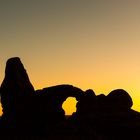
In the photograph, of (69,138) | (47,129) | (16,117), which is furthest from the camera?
(16,117)

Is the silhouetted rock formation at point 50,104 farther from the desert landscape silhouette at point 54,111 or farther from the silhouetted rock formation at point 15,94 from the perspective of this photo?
the silhouetted rock formation at point 15,94

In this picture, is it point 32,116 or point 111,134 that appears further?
point 32,116

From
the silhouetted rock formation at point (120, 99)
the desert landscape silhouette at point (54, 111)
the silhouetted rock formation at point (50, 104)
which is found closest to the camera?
the desert landscape silhouette at point (54, 111)

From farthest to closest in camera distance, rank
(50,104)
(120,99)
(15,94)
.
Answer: (120,99) < (15,94) < (50,104)

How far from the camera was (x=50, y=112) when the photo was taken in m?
65.0

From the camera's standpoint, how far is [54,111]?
214ft

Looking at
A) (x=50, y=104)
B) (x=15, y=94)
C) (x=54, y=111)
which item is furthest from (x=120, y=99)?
(x=15, y=94)

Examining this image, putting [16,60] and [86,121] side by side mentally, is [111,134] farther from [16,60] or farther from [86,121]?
[16,60]

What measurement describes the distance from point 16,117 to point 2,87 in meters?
6.06

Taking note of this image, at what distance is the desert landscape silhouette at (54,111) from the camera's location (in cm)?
5975

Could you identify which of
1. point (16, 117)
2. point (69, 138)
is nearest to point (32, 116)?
point (16, 117)

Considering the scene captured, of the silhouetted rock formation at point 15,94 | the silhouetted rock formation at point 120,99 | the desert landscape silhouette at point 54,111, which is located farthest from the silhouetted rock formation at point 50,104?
the silhouetted rock formation at point 120,99

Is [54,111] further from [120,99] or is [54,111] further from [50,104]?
[120,99]

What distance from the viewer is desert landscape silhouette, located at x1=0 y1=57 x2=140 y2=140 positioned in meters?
59.8
